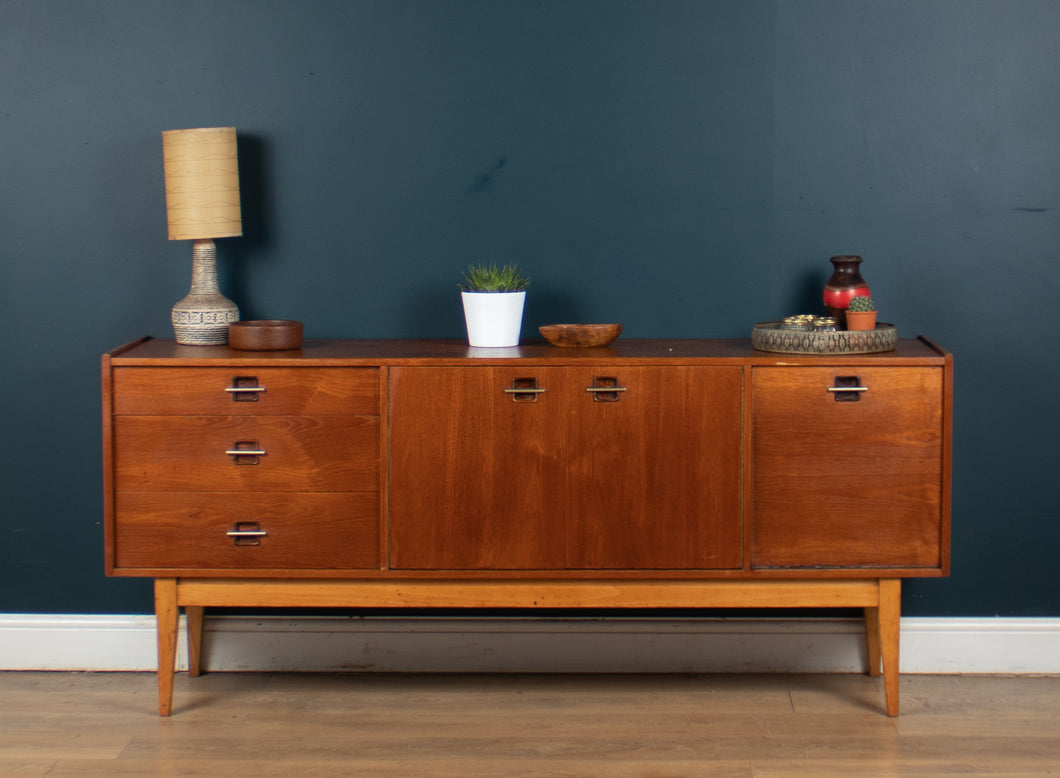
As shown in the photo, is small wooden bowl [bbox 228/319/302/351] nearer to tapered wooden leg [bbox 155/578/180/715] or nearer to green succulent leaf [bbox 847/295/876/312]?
tapered wooden leg [bbox 155/578/180/715]

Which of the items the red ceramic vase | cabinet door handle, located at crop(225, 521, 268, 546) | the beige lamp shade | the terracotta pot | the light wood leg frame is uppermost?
the beige lamp shade

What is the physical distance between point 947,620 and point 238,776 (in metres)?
1.82

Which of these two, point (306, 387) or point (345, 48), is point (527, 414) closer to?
point (306, 387)

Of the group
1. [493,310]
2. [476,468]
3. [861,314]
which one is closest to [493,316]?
[493,310]

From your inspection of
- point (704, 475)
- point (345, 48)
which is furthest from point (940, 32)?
point (345, 48)

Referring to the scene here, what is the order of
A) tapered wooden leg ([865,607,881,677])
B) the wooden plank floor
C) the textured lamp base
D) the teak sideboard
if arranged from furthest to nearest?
tapered wooden leg ([865,607,881,677])
the textured lamp base
the teak sideboard
the wooden plank floor

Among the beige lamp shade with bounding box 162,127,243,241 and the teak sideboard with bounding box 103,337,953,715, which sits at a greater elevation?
the beige lamp shade with bounding box 162,127,243,241

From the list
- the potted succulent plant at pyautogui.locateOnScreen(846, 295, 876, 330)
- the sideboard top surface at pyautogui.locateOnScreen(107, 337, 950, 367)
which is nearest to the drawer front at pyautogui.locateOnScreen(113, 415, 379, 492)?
the sideboard top surface at pyautogui.locateOnScreen(107, 337, 950, 367)

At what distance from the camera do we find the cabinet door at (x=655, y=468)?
8.63 ft

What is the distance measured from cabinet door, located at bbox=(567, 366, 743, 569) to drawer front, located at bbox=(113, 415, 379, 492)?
1.59ft

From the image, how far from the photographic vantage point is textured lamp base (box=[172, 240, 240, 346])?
285 cm

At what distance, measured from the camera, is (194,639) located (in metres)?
3.04

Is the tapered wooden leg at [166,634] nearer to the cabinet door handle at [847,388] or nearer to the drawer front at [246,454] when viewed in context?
the drawer front at [246,454]

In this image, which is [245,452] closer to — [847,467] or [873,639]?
Result: [847,467]
